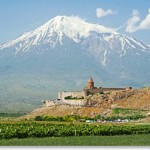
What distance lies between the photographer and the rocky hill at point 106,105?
131ft

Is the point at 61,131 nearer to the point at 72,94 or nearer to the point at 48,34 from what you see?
the point at 72,94

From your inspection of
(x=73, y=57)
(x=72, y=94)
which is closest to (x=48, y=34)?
(x=73, y=57)

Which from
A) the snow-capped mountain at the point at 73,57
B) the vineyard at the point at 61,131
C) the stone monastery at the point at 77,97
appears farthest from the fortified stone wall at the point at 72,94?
the snow-capped mountain at the point at 73,57

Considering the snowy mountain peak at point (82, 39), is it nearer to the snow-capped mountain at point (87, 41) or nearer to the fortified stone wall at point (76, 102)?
the snow-capped mountain at point (87, 41)

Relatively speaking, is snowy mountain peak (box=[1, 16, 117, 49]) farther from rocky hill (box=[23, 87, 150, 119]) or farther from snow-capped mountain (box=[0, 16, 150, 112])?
rocky hill (box=[23, 87, 150, 119])

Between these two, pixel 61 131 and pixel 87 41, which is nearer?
pixel 61 131

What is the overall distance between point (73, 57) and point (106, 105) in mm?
85947

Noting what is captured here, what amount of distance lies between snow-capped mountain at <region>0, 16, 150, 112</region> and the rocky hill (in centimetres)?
6329

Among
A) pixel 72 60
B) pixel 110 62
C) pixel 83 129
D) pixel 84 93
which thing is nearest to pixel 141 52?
pixel 110 62

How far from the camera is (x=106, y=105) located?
143ft

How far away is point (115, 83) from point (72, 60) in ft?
77.0

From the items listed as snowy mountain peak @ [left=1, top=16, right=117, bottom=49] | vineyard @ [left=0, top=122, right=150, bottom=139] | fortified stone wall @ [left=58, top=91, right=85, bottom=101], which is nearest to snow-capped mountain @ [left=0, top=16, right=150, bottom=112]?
snowy mountain peak @ [left=1, top=16, right=117, bottom=49]

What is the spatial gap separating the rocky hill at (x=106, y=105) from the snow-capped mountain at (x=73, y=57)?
6329 cm

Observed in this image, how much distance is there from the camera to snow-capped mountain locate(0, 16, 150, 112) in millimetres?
114438
